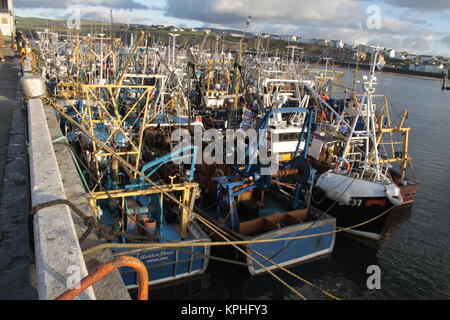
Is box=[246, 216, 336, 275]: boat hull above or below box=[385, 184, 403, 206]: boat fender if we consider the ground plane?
below

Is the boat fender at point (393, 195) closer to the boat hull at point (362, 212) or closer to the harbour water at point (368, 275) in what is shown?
the boat hull at point (362, 212)

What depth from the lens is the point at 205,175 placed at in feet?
45.1

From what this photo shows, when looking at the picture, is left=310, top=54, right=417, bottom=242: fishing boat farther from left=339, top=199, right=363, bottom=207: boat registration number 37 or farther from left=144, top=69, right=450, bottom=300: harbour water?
left=144, top=69, right=450, bottom=300: harbour water

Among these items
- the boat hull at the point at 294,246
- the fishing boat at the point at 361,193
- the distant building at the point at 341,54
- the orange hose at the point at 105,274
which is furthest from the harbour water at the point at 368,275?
the distant building at the point at 341,54

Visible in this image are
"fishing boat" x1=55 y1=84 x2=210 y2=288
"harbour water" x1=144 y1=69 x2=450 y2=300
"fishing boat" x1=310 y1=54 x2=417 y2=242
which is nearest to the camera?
"fishing boat" x1=55 y1=84 x2=210 y2=288

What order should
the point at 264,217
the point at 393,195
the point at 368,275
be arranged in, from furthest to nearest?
the point at 393,195 → the point at 368,275 → the point at 264,217

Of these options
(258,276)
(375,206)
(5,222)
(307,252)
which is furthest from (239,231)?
(5,222)

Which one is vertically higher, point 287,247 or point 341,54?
point 341,54

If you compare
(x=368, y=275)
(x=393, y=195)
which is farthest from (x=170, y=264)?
(x=393, y=195)

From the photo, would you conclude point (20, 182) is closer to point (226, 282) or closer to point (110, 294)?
point (110, 294)
